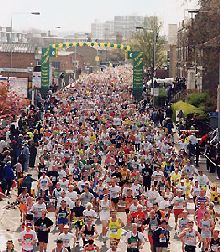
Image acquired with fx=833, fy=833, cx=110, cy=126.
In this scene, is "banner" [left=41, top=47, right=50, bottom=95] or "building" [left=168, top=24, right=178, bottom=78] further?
"building" [left=168, top=24, right=178, bottom=78]

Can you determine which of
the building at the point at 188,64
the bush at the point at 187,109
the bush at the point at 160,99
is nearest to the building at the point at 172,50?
the building at the point at 188,64

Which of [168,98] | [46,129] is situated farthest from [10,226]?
[168,98]

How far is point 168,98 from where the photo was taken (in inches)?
2579

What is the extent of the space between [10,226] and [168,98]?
43945 mm

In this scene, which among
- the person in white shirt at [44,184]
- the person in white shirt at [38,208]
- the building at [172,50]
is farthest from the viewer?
the building at [172,50]

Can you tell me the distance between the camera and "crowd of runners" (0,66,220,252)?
18719 millimetres

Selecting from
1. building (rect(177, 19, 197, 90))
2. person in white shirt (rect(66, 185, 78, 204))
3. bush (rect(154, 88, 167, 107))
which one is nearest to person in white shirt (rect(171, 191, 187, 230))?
person in white shirt (rect(66, 185, 78, 204))

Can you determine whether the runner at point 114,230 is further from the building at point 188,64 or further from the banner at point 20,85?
the building at point 188,64

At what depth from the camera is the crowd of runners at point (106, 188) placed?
61.4 feet

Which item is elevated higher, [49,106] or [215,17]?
[215,17]

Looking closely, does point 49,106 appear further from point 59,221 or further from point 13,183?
point 59,221

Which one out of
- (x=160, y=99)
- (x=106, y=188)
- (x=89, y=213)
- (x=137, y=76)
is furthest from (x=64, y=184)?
(x=137, y=76)

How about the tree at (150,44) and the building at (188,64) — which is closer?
the building at (188,64)

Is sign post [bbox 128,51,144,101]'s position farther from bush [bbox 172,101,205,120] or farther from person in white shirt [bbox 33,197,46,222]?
person in white shirt [bbox 33,197,46,222]
